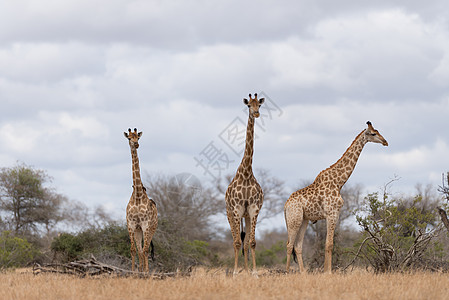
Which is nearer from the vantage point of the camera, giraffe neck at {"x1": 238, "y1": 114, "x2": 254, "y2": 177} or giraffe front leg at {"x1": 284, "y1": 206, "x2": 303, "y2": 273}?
giraffe neck at {"x1": 238, "y1": 114, "x2": 254, "y2": 177}

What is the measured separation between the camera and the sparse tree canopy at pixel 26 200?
32656 mm

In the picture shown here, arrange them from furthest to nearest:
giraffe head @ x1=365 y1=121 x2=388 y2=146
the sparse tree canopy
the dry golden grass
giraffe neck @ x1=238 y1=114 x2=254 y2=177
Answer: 1. the sparse tree canopy
2. giraffe head @ x1=365 y1=121 x2=388 y2=146
3. giraffe neck @ x1=238 y1=114 x2=254 y2=177
4. the dry golden grass

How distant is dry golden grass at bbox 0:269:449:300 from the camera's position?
8.69 metres

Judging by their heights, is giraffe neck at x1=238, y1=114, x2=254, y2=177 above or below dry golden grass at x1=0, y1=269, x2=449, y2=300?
above

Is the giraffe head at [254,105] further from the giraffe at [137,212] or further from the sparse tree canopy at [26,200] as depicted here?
the sparse tree canopy at [26,200]

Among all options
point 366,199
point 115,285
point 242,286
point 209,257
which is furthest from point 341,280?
point 209,257

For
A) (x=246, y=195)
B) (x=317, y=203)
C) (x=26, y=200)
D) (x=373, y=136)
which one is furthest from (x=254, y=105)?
(x=26, y=200)

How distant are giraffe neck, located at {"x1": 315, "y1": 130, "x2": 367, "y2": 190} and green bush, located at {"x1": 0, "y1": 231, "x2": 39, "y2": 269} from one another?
12936 millimetres

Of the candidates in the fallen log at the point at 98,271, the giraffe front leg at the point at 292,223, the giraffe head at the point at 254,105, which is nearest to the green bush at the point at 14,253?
the fallen log at the point at 98,271

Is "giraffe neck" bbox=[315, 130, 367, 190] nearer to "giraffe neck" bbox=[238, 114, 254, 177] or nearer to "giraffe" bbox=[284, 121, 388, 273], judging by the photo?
"giraffe" bbox=[284, 121, 388, 273]

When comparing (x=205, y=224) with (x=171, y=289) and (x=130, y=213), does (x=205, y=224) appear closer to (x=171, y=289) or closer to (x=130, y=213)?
(x=130, y=213)

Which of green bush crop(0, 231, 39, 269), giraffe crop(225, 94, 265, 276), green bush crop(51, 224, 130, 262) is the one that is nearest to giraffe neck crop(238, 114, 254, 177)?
giraffe crop(225, 94, 265, 276)

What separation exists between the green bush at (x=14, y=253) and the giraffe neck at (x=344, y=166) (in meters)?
12.9

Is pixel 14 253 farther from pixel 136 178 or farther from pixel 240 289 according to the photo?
pixel 240 289
